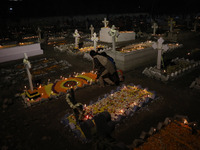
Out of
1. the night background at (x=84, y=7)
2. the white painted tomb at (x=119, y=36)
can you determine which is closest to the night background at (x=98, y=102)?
the white painted tomb at (x=119, y=36)

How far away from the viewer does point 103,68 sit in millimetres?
8984

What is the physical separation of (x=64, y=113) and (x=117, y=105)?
2.32 meters

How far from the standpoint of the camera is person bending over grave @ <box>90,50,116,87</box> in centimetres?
853

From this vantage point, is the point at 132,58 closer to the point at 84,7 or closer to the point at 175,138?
the point at 175,138

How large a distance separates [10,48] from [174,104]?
14340 mm

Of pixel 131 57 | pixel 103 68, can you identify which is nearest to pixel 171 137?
pixel 103 68

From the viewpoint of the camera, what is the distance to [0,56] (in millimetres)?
14695

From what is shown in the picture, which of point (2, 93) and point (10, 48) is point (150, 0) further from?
point (2, 93)

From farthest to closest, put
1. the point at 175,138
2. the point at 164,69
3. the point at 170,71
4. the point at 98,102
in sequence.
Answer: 1. the point at 164,69
2. the point at 170,71
3. the point at 98,102
4. the point at 175,138

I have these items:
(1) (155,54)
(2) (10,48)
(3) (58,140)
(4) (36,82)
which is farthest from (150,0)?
(3) (58,140)

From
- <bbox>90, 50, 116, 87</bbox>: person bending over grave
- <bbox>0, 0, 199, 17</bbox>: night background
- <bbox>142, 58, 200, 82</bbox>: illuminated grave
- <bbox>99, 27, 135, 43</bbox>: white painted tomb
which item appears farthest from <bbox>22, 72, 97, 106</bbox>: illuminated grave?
<bbox>0, 0, 199, 17</bbox>: night background

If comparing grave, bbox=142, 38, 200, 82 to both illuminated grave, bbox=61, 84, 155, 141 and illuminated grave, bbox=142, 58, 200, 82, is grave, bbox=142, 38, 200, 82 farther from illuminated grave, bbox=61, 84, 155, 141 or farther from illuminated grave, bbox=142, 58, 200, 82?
illuminated grave, bbox=61, 84, 155, 141

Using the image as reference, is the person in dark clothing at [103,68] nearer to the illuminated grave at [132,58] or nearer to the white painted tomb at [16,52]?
the illuminated grave at [132,58]

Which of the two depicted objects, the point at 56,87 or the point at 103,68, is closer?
the point at 103,68
